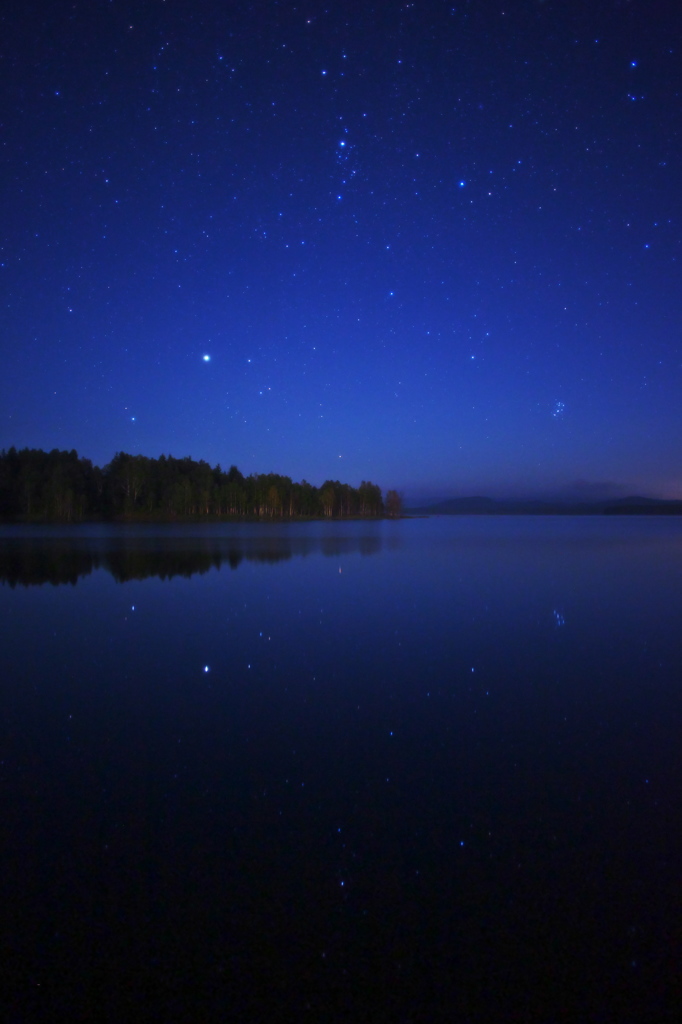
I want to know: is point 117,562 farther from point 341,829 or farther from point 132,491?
point 132,491

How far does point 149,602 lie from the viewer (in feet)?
39.8

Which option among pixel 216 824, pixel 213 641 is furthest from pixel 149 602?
pixel 216 824

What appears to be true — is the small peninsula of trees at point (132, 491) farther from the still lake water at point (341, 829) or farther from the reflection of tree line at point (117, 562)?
the still lake water at point (341, 829)

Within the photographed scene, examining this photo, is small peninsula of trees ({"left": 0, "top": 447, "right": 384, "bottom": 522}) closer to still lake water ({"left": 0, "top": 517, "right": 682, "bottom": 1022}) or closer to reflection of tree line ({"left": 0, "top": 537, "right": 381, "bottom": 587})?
reflection of tree line ({"left": 0, "top": 537, "right": 381, "bottom": 587})

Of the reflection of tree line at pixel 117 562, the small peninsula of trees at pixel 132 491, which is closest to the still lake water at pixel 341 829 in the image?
the reflection of tree line at pixel 117 562

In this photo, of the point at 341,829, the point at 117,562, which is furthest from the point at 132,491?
the point at 341,829

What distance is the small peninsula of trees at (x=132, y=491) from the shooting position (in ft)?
262

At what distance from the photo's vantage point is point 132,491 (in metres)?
87.4

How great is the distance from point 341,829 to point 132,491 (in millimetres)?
90287

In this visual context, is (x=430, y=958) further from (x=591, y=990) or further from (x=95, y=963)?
(x=95, y=963)

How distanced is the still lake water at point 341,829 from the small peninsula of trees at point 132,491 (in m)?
78.4

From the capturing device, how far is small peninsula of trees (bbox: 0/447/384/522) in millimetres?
79750

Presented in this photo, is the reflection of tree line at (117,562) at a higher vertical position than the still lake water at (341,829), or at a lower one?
higher

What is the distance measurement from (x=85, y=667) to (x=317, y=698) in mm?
3438
